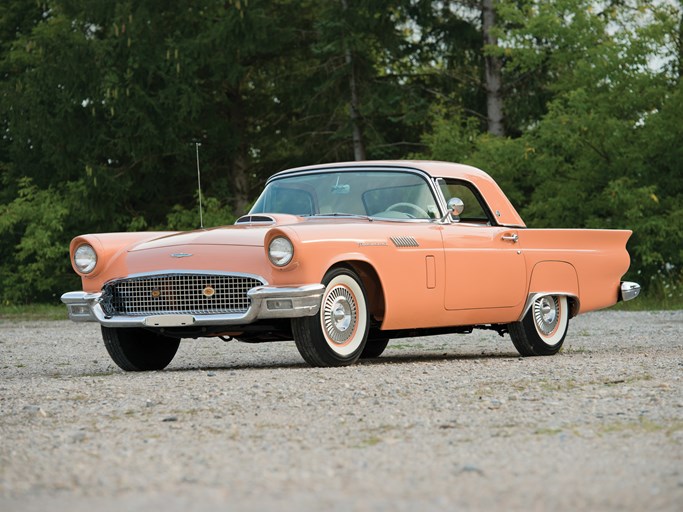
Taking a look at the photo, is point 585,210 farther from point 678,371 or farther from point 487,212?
point 678,371

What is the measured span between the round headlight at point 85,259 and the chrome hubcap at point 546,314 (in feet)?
12.3

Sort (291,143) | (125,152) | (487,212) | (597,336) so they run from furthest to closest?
(291,143) < (125,152) < (597,336) < (487,212)

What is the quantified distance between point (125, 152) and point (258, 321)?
23726mm

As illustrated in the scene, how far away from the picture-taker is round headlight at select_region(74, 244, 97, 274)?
9664 millimetres

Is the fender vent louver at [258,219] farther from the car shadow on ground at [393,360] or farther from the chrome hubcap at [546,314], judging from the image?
the chrome hubcap at [546,314]

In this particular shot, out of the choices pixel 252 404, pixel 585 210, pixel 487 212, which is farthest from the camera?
pixel 585 210

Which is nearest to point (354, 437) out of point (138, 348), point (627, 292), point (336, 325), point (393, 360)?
point (336, 325)

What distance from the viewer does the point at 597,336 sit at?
1448cm

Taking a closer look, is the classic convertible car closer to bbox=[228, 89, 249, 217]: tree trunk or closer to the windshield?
the windshield

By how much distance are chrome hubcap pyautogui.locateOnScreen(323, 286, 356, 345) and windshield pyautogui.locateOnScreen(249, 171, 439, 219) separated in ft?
3.79

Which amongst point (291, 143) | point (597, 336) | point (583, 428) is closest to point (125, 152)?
point (291, 143)

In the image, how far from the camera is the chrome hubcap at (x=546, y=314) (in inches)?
431

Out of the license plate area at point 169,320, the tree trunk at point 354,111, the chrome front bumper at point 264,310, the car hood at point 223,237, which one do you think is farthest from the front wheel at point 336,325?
the tree trunk at point 354,111

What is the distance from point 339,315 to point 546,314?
105 inches
